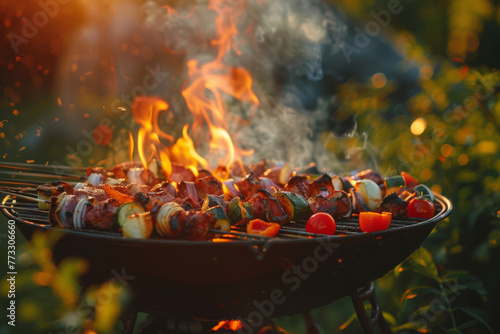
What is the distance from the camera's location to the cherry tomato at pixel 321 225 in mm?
1876

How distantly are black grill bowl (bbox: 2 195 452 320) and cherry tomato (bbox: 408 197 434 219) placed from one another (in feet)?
1.14

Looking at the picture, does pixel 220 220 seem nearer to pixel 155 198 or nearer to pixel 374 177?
pixel 155 198

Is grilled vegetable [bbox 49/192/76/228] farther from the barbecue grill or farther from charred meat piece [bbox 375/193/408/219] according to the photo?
charred meat piece [bbox 375/193/408/219]

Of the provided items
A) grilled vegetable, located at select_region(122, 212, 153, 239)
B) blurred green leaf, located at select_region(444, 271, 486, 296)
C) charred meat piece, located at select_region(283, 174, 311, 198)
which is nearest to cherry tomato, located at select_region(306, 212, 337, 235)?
charred meat piece, located at select_region(283, 174, 311, 198)

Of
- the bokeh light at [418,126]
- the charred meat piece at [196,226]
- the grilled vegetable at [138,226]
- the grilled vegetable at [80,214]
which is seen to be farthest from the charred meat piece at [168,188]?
the bokeh light at [418,126]

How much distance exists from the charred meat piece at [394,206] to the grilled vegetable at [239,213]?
78 cm

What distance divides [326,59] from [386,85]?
244cm

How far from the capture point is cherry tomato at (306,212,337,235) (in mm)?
1876

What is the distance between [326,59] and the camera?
6766 millimetres

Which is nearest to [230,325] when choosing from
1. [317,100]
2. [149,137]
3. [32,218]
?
[32,218]

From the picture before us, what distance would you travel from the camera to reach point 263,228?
1866 mm

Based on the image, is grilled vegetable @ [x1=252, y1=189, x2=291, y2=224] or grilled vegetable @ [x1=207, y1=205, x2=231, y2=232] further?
grilled vegetable @ [x1=252, y1=189, x2=291, y2=224]

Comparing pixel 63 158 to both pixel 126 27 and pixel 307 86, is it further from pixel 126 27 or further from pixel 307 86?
pixel 307 86

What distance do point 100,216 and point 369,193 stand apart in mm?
1585
